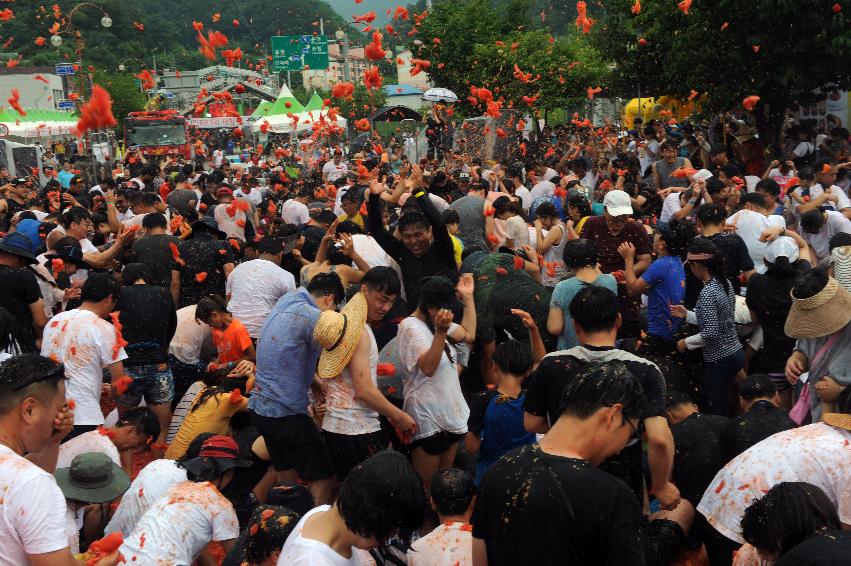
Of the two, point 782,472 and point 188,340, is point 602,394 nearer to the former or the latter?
point 782,472

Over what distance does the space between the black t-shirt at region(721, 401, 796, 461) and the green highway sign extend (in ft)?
146

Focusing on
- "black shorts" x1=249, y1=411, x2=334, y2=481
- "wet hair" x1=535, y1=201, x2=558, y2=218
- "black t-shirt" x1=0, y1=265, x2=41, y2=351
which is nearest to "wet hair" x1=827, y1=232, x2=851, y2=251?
"wet hair" x1=535, y1=201, x2=558, y2=218

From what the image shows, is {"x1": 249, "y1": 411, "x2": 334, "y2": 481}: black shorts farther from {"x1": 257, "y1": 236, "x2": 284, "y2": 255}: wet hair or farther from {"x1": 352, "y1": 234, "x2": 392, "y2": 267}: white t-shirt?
{"x1": 257, "y1": 236, "x2": 284, "y2": 255}: wet hair

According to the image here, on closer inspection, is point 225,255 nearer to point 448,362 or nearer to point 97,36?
point 448,362

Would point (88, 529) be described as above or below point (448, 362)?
below

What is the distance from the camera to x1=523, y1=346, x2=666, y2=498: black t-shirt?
12.2 feet

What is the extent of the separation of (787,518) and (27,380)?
2.71 meters

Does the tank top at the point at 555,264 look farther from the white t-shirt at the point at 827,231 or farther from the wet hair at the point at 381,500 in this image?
the wet hair at the point at 381,500

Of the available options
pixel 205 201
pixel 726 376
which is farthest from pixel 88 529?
pixel 205 201

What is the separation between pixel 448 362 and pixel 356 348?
597mm

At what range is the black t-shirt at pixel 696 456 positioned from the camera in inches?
173

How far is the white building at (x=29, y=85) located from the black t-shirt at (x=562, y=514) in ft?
221

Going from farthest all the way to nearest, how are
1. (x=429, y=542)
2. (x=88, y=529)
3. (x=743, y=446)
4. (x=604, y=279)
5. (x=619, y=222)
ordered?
(x=619, y=222), (x=604, y=279), (x=88, y=529), (x=743, y=446), (x=429, y=542)

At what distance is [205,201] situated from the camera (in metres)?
12.2
